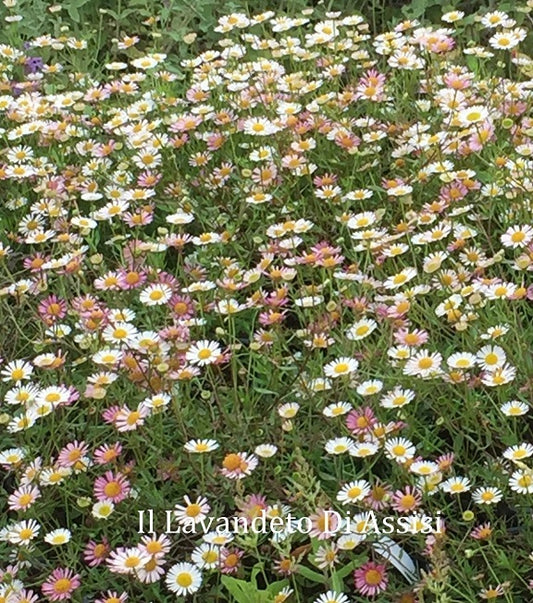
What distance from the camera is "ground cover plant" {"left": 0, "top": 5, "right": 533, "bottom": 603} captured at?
5.49ft

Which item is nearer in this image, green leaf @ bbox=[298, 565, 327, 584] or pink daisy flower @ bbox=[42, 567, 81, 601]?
green leaf @ bbox=[298, 565, 327, 584]

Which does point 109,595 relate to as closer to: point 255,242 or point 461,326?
point 461,326

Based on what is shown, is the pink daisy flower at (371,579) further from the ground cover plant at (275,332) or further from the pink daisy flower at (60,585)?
the pink daisy flower at (60,585)

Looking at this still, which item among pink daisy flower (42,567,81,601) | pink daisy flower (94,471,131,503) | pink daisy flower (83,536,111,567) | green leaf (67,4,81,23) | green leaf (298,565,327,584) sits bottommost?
pink daisy flower (42,567,81,601)

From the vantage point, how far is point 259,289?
Answer: 2.16 metres

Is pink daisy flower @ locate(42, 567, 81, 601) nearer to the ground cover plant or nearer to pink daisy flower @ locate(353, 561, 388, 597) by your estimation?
the ground cover plant

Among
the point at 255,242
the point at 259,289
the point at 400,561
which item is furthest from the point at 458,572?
the point at 255,242

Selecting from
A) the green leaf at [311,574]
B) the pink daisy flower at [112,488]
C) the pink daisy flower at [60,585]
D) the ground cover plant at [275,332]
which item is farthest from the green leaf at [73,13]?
the green leaf at [311,574]

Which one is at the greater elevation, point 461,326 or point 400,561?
point 461,326

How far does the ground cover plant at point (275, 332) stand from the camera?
1672 mm

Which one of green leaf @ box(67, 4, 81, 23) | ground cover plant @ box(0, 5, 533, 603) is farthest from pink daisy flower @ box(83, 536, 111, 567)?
green leaf @ box(67, 4, 81, 23)

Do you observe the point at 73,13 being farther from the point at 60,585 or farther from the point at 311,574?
the point at 311,574

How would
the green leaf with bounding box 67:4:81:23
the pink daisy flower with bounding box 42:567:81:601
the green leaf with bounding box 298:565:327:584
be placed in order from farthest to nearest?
the green leaf with bounding box 67:4:81:23 → the pink daisy flower with bounding box 42:567:81:601 → the green leaf with bounding box 298:565:327:584

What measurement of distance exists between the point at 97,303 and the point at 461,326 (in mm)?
785
